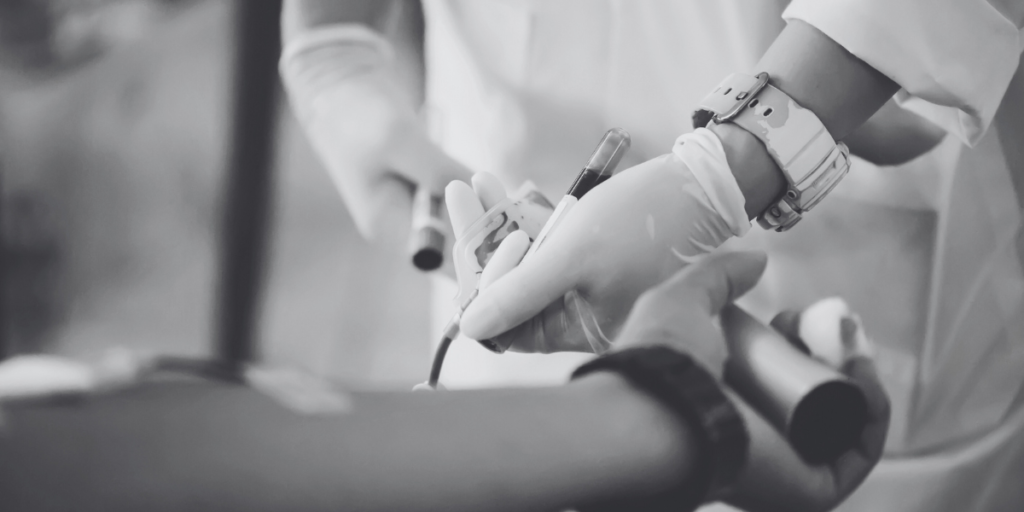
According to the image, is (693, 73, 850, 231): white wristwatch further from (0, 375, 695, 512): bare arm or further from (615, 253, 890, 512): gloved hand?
(0, 375, 695, 512): bare arm

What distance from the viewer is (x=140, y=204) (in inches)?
25.6

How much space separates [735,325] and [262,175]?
0.46 metres

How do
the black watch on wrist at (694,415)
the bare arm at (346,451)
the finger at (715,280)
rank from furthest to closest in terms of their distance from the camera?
the finger at (715,280)
the black watch on wrist at (694,415)
the bare arm at (346,451)

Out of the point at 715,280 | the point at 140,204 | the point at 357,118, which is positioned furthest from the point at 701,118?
the point at 140,204

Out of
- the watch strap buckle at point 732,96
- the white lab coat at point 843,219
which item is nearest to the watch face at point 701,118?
the watch strap buckle at point 732,96

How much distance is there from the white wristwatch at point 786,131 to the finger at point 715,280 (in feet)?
0.19

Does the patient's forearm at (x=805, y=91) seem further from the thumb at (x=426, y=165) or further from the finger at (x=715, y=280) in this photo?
the thumb at (x=426, y=165)

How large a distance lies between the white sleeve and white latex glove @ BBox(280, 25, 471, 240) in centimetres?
37

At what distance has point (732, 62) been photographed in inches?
27.8

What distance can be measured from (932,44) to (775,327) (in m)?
0.26

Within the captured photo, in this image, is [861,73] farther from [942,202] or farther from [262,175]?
[262,175]

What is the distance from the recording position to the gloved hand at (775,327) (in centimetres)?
48

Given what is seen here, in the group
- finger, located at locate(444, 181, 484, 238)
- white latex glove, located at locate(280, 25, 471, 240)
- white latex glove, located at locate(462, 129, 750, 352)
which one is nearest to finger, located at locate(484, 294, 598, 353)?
white latex glove, located at locate(462, 129, 750, 352)

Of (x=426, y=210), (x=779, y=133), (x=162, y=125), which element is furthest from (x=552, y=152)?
(x=162, y=125)
